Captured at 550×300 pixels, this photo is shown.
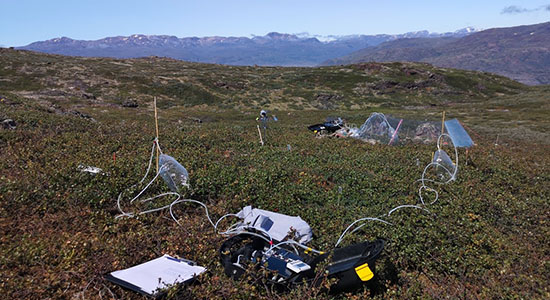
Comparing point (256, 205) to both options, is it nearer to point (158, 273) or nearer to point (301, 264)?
point (301, 264)

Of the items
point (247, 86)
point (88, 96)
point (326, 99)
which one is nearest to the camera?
point (88, 96)

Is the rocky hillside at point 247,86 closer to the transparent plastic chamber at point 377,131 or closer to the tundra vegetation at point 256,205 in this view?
the transparent plastic chamber at point 377,131

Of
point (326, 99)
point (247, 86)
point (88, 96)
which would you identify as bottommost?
point (326, 99)

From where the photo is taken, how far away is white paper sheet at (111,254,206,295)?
538 cm

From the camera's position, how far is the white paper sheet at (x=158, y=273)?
212 inches

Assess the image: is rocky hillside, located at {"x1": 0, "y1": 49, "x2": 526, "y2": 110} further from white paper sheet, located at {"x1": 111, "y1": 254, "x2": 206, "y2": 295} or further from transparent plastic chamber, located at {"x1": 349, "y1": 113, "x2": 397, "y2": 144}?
white paper sheet, located at {"x1": 111, "y1": 254, "x2": 206, "y2": 295}

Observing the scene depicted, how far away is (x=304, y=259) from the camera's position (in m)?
6.09

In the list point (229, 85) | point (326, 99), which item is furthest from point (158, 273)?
point (229, 85)

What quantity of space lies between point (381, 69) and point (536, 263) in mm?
88808

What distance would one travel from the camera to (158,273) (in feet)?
19.0

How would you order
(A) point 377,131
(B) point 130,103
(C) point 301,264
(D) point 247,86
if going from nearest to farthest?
(C) point 301,264 → (A) point 377,131 → (B) point 130,103 → (D) point 247,86

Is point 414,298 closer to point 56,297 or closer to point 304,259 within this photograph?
point 304,259

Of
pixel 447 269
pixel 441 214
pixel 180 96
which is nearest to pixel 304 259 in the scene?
pixel 447 269

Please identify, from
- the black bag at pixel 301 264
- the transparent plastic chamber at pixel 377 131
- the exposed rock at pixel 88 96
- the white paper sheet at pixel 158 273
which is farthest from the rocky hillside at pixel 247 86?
the black bag at pixel 301 264
